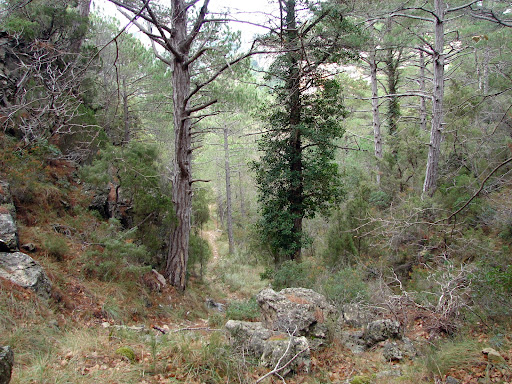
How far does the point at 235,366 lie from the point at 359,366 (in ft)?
6.26

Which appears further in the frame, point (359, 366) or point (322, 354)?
point (322, 354)

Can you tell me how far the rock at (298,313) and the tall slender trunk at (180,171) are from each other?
3.49 m

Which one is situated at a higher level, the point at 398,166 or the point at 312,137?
the point at 312,137

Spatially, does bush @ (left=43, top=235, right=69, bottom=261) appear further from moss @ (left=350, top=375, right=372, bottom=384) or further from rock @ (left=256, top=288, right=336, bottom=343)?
moss @ (left=350, top=375, right=372, bottom=384)

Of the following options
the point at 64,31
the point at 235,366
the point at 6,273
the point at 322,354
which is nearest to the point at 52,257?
the point at 6,273

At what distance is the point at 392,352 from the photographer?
4.38 m

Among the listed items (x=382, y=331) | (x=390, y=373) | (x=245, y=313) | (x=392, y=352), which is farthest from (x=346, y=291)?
(x=390, y=373)

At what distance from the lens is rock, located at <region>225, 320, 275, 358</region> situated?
12.6ft

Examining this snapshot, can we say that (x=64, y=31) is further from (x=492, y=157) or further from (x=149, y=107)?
(x=492, y=157)

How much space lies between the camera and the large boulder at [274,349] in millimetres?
3733

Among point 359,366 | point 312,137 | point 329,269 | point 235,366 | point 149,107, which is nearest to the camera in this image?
point 235,366

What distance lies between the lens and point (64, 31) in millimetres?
10125

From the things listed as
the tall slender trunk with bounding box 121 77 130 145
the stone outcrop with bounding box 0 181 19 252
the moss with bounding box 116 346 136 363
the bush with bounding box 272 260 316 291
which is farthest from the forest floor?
the tall slender trunk with bounding box 121 77 130 145

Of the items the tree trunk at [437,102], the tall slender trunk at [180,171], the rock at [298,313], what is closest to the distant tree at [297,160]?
the tree trunk at [437,102]
